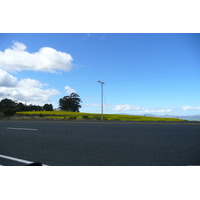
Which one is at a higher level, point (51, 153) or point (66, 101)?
point (66, 101)

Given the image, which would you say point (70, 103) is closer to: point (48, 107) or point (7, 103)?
point (48, 107)

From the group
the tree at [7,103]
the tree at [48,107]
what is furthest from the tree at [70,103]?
the tree at [7,103]

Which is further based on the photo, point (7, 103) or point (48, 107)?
point (7, 103)

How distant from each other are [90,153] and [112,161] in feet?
3.14

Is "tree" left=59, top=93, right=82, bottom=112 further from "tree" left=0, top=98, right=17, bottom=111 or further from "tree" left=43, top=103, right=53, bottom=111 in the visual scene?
"tree" left=0, top=98, right=17, bottom=111

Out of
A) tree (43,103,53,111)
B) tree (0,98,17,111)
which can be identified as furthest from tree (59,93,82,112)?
tree (0,98,17,111)

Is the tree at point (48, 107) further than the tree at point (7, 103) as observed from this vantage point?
No

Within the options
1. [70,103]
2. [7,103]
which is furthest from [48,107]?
[7,103]

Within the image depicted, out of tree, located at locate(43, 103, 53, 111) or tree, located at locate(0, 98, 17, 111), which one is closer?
Answer: tree, located at locate(43, 103, 53, 111)

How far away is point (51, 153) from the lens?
4.78 metres

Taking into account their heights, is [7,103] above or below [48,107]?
above

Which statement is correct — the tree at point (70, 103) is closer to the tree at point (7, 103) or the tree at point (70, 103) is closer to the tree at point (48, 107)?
the tree at point (48, 107)

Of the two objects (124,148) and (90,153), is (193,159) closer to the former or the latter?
(124,148)

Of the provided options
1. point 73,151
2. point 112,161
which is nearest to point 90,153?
point 73,151
